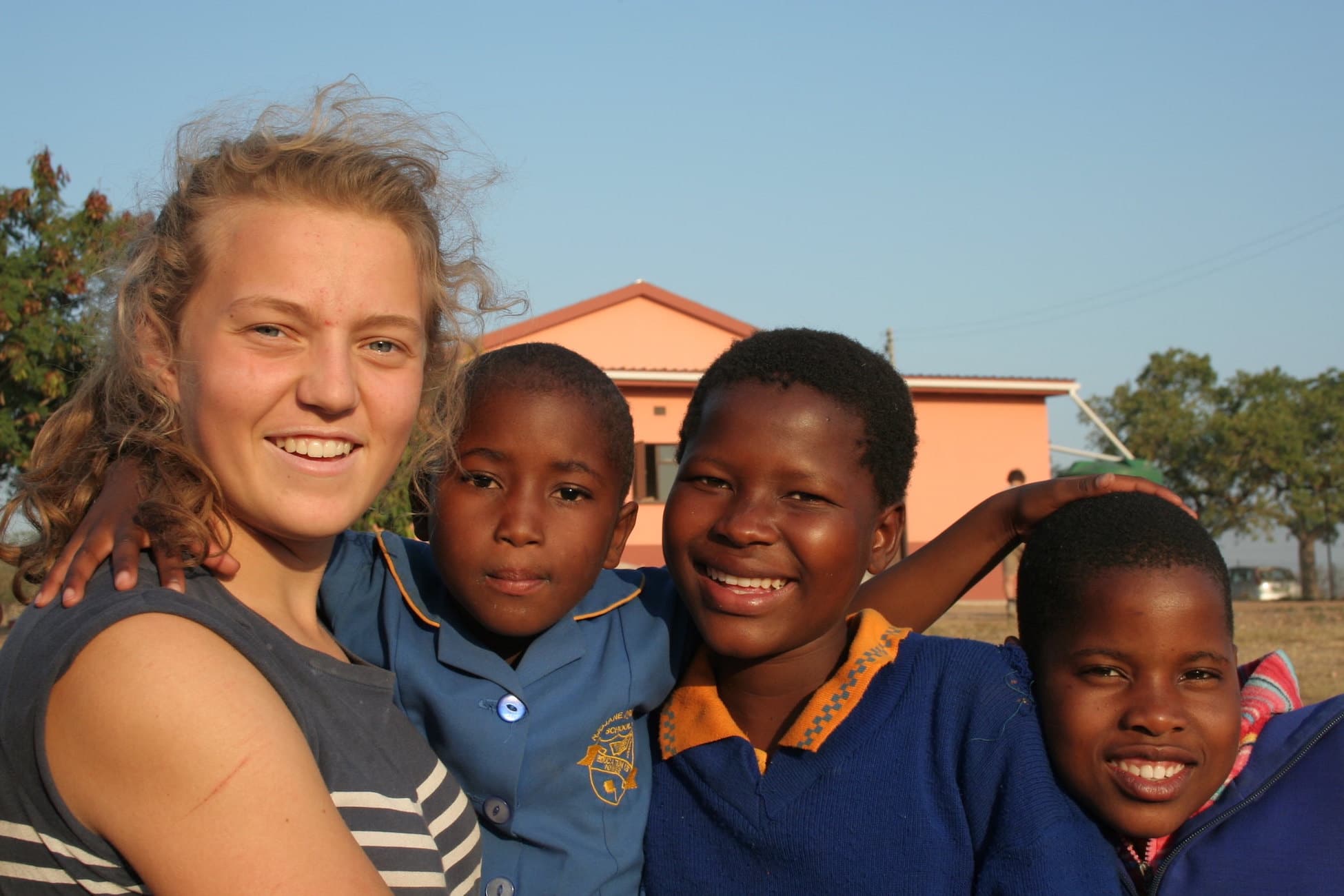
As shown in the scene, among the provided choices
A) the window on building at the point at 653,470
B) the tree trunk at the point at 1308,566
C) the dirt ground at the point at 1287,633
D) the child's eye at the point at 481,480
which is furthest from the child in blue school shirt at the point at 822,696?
the tree trunk at the point at 1308,566

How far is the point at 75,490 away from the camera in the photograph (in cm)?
201

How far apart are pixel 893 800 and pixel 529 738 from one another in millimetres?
722

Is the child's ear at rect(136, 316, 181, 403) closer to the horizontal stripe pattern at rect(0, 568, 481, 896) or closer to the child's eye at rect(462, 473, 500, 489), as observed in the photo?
the horizontal stripe pattern at rect(0, 568, 481, 896)

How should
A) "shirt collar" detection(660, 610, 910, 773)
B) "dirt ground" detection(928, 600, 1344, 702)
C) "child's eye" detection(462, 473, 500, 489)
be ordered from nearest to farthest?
1. "shirt collar" detection(660, 610, 910, 773)
2. "child's eye" detection(462, 473, 500, 489)
3. "dirt ground" detection(928, 600, 1344, 702)

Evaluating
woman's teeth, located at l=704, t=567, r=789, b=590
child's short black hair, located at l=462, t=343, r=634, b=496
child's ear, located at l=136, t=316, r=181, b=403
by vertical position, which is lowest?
woman's teeth, located at l=704, t=567, r=789, b=590

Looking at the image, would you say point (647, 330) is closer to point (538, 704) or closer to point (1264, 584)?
point (538, 704)

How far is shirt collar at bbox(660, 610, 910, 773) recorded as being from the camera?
7.16 feet

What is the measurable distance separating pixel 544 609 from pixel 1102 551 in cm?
A: 116

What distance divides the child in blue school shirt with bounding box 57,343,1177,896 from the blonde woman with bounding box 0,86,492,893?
0.25 m

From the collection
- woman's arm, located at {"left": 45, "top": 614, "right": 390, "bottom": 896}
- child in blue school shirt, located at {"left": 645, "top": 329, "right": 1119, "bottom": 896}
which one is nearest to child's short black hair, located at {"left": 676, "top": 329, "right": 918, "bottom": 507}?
child in blue school shirt, located at {"left": 645, "top": 329, "right": 1119, "bottom": 896}

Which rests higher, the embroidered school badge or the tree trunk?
the tree trunk

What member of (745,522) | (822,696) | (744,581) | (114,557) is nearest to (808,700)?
(822,696)

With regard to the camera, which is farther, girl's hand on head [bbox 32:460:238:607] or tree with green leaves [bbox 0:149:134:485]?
tree with green leaves [bbox 0:149:134:485]

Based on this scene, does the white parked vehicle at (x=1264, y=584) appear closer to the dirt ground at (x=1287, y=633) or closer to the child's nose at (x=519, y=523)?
the dirt ground at (x=1287, y=633)
